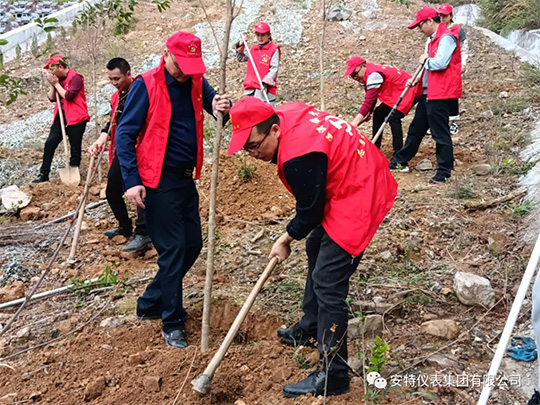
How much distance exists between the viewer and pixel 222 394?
8.29 feet

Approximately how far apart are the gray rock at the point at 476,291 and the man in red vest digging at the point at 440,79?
7.29 feet

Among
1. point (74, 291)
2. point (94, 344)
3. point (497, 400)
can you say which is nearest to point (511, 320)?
point (497, 400)

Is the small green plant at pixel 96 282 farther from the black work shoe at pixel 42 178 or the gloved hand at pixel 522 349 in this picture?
the black work shoe at pixel 42 178

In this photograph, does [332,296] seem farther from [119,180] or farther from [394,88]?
[394,88]

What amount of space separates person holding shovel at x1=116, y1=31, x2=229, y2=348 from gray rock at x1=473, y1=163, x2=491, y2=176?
331 cm

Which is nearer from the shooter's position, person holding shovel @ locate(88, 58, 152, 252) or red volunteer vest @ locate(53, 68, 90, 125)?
person holding shovel @ locate(88, 58, 152, 252)

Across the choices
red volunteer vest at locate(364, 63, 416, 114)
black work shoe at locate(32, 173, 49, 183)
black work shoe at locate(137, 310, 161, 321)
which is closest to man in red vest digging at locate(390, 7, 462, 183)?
red volunteer vest at locate(364, 63, 416, 114)

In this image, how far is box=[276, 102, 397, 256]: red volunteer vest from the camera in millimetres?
2293

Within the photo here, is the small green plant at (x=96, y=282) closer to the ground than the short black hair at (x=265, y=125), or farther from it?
closer to the ground

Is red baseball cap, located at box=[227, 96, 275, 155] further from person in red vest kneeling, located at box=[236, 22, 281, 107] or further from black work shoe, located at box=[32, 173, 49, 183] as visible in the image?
black work shoe, located at box=[32, 173, 49, 183]

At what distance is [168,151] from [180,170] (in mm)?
144

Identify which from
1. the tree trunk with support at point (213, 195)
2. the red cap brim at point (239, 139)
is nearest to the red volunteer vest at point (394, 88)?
the tree trunk with support at point (213, 195)

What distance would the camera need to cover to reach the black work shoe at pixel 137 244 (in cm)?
443

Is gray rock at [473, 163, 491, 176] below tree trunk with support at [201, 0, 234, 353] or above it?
→ below
